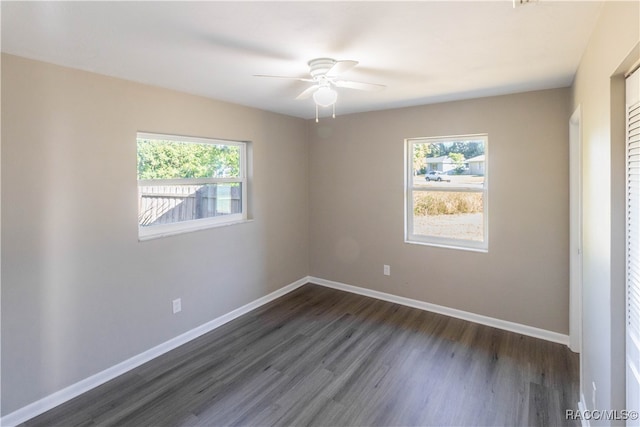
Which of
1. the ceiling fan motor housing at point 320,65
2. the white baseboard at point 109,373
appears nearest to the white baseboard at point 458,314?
the white baseboard at point 109,373

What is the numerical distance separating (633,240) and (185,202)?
3.30m

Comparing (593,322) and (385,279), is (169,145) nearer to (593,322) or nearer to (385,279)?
(385,279)

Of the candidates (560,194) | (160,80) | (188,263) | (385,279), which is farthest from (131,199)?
(560,194)

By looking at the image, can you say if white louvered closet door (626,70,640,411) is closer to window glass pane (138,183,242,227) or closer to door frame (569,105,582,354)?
door frame (569,105,582,354)

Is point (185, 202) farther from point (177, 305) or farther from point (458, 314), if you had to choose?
point (458, 314)

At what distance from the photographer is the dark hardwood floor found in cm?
214

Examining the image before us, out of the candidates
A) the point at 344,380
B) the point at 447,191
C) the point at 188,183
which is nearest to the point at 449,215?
the point at 447,191

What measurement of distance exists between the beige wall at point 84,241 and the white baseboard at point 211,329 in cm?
6

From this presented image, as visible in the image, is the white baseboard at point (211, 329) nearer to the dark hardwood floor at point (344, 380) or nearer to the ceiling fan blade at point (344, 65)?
the dark hardwood floor at point (344, 380)

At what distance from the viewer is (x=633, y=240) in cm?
132

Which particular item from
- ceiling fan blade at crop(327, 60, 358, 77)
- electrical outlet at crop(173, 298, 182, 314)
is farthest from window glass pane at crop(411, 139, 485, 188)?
electrical outlet at crop(173, 298, 182, 314)

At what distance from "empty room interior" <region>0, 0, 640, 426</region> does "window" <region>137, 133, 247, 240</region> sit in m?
0.02

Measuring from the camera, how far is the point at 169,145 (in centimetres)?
305

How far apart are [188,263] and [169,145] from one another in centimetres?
117
